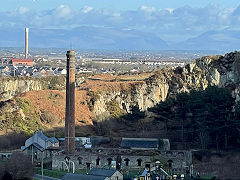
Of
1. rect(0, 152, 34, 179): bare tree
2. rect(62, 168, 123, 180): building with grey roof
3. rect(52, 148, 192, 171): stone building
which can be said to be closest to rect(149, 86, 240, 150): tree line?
rect(52, 148, 192, 171): stone building

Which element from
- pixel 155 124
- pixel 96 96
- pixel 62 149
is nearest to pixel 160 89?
pixel 96 96

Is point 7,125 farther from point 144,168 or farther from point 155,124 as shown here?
point 144,168

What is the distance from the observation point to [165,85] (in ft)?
253

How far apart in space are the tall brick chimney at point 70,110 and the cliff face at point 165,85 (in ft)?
73.7

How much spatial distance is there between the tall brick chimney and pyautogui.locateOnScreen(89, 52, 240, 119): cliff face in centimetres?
2245

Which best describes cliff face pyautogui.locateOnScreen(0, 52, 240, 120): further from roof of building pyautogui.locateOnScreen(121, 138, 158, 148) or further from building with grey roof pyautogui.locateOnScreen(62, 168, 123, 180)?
building with grey roof pyautogui.locateOnScreen(62, 168, 123, 180)

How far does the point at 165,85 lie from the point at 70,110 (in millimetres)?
30655

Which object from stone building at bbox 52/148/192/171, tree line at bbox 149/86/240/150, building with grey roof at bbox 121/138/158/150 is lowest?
stone building at bbox 52/148/192/171

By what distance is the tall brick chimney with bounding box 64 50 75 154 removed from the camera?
154 ft

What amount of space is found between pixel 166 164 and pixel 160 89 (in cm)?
3421

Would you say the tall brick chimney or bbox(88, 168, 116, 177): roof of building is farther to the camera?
the tall brick chimney

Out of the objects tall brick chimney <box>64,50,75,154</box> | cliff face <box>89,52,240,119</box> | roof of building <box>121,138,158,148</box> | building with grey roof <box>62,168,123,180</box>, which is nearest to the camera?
building with grey roof <box>62,168,123,180</box>

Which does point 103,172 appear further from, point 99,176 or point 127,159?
point 127,159

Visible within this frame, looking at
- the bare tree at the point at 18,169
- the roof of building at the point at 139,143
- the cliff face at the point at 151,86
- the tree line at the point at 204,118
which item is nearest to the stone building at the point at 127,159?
the roof of building at the point at 139,143
